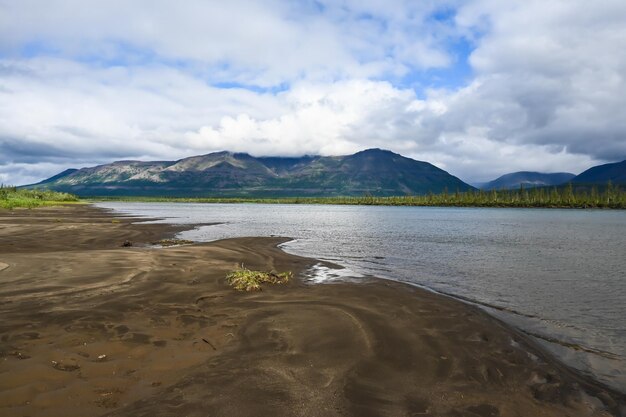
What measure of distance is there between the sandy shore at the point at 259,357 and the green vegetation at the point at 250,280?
0.73 meters

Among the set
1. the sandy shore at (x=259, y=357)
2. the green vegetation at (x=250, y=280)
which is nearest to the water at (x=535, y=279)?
the sandy shore at (x=259, y=357)

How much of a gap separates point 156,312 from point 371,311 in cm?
831

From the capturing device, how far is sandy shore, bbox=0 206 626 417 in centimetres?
767

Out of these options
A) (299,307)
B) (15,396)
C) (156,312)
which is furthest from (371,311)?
(15,396)

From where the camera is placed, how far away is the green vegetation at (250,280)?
1808 cm

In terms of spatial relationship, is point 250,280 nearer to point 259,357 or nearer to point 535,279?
point 259,357

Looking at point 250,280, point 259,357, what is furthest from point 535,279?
point 259,357

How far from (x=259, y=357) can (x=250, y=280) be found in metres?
8.69

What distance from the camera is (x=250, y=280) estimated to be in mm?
18531

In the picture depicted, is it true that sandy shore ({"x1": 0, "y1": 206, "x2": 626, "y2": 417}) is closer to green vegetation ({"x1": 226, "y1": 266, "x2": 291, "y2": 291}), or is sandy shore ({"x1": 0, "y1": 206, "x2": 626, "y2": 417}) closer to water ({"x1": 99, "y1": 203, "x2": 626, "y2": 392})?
green vegetation ({"x1": 226, "y1": 266, "x2": 291, "y2": 291})

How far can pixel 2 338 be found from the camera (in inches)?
397

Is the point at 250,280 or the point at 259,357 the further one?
the point at 250,280

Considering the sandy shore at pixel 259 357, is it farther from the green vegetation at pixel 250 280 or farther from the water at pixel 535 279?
the water at pixel 535 279

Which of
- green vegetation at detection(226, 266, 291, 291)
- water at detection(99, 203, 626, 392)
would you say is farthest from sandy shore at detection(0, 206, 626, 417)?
Answer: water at detection(99, 203, 626, 392)
